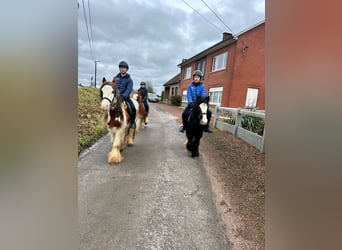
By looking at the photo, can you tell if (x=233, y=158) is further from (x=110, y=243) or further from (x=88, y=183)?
(x=110, y=243)

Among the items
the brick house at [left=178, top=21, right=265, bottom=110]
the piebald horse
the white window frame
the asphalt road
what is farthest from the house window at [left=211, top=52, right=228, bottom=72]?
the asphalt road

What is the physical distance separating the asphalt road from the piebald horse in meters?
0.43

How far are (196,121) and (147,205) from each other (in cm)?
280

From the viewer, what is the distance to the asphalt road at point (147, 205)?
8.46 ft

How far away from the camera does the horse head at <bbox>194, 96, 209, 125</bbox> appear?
5.24 meters

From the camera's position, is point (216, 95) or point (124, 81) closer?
point (124, 81)

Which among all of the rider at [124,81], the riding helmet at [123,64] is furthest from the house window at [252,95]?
the riding helmet at [123,64]

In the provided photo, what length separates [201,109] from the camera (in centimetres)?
530

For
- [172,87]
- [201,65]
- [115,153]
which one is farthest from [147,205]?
[172,87]

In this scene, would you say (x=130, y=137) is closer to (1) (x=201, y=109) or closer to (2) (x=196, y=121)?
(2) (x=196, y=121)
